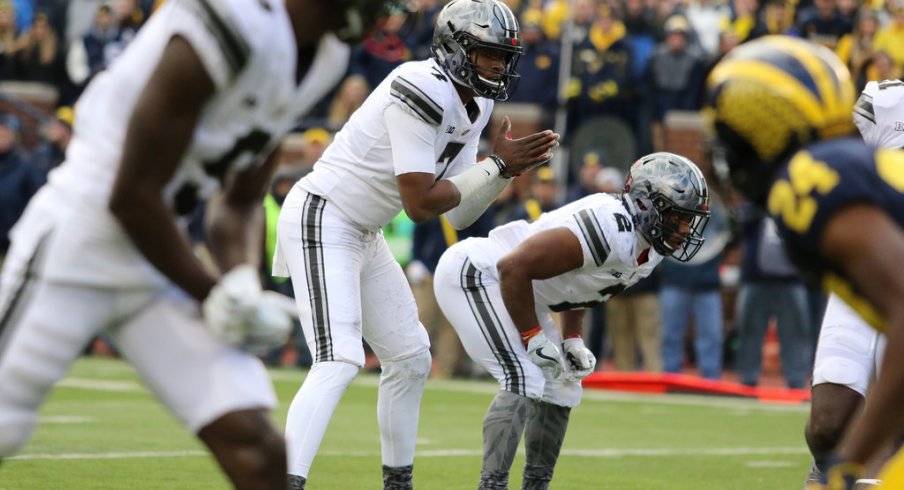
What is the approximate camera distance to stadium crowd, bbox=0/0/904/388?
42.7 feet

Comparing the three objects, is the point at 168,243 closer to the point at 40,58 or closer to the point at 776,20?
the point at 776,20

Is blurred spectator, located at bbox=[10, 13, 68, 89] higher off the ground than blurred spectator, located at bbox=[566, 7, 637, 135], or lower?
lower

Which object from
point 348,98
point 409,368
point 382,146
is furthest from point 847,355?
point 348,98

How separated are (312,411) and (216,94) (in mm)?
2323

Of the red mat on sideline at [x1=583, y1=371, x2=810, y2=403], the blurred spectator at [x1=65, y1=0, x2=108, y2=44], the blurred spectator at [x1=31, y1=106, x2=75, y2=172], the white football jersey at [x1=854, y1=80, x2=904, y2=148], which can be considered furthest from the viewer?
the blurred spectator at [x1=65, y1=0, x2=108, y2=44]

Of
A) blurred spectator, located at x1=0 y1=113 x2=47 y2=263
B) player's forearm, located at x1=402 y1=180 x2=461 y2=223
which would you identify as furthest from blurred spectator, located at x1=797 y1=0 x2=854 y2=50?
player's forearm, located at x1=402 y1=180 x2=461 y2=223

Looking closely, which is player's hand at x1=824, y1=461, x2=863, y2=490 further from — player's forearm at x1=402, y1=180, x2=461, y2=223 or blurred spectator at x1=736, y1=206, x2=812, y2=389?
blurred spectator at x1=736, y1=206, x2=812, y2=389

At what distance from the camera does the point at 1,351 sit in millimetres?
3600

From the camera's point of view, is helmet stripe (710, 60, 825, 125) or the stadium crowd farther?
the stadium crowd

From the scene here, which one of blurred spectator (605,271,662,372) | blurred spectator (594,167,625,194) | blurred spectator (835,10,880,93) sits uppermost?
blurred spectator (835,10,880,93)

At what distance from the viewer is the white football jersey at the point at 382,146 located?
19.1 ft

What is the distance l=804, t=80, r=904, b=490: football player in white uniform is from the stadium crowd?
5.54 meters

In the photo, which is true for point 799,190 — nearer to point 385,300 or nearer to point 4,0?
point 385,300

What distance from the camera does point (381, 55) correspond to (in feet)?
49.8
